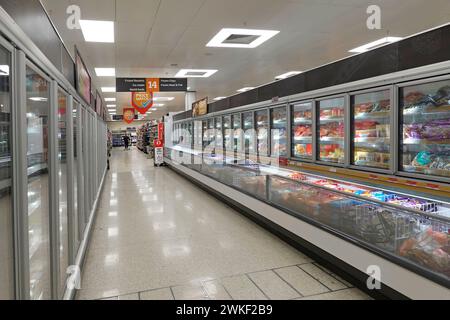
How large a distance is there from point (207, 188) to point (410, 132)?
5390 mm

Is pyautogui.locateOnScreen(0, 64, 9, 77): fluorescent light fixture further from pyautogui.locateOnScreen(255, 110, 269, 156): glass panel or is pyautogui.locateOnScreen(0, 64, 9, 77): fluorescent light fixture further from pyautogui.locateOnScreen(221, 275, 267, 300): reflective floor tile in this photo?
pyautogui.locateOnScreen(255, 110, 269, 156): glass panel

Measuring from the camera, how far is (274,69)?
9.59 meters

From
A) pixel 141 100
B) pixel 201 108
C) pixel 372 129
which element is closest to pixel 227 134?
pixel 201 108

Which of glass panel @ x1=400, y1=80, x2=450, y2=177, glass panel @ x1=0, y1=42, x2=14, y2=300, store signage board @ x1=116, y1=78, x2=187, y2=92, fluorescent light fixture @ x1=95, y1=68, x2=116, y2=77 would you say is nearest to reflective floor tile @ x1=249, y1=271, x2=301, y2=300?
glass panel @ x1=400, y1=80, x2=450, y2=177

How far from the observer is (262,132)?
627cm

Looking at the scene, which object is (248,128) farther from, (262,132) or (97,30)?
(97,30)

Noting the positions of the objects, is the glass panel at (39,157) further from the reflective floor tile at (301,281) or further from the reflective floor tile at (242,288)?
the reflective floor tile at (301,281)

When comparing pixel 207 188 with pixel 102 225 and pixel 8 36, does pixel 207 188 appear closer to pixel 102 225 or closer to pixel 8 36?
pixel 102 225

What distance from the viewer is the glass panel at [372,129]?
3604 millimetres

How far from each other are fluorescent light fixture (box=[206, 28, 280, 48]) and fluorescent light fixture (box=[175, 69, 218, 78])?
8.56ft

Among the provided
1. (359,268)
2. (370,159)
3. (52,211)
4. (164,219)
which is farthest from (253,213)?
(52,211)

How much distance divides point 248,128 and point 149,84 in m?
3.96

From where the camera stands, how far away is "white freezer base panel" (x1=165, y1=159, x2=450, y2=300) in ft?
7.64

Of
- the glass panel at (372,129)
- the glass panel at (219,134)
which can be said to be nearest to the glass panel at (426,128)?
the glass panel at (372,129)
